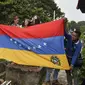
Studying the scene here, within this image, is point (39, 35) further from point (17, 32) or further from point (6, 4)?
point (6, 4)

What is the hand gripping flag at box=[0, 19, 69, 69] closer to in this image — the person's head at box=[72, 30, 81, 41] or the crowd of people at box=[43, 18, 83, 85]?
the crowd of people at box=[43, 18, 83, 85]

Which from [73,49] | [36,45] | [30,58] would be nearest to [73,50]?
[73,49]

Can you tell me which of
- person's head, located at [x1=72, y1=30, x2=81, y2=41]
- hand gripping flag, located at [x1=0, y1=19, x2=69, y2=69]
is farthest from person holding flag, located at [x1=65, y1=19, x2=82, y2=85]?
hand gripping flag, located at [x1=0, y1=19, x2=69, y2=69]

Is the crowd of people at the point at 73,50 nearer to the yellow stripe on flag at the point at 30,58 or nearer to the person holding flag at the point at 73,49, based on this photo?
the person holding flag at the point at 73,49

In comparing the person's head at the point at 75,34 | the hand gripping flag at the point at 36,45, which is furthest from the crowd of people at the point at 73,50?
the hand gripping flag at the point at 36,45

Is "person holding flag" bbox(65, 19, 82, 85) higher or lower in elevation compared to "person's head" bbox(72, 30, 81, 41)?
lower

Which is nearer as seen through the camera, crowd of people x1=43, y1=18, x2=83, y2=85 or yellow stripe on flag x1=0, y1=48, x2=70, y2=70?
yellow stripe on flag x1=0, y1=48, x2=70, y2=70

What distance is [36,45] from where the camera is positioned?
1105cm

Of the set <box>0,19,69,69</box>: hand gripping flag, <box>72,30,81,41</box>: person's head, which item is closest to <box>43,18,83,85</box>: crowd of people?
<box>72,30,81,41</box>: person's head

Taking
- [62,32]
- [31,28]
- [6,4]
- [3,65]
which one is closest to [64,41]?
[62,32]

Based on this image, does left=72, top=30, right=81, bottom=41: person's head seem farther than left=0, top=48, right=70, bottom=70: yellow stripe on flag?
Yes

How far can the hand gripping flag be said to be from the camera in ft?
35.7

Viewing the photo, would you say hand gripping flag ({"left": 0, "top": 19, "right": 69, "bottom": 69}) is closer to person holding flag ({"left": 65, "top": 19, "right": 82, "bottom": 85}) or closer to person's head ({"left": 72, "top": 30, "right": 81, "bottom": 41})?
person holding flag ({"left": 65, "top": 19, "right": 82, "bottom": 85})

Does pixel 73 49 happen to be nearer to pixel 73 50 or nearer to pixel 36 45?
pixel 73 50
